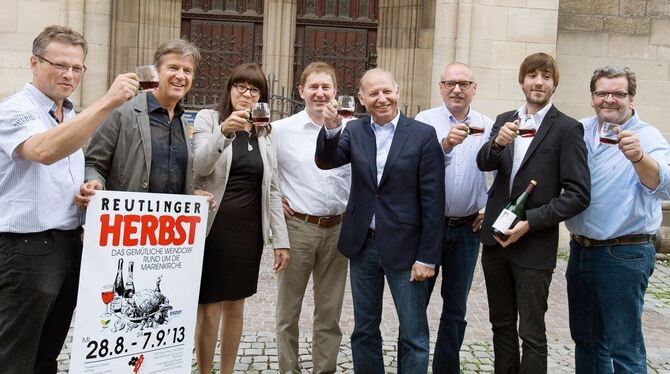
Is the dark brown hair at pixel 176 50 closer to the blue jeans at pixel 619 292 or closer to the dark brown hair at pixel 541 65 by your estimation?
the dark brown hair at pixel 541 65

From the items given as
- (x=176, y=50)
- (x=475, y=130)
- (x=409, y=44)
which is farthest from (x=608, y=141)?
(x=409, y=44)

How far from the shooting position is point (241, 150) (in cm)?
438

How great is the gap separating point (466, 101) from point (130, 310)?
255 cm

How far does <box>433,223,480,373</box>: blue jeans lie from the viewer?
15.2ft

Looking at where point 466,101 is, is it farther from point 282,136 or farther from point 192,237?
point 192,237

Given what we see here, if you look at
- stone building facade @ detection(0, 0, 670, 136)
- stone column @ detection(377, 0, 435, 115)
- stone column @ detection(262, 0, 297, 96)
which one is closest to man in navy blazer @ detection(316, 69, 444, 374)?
stone building facade @ detection(0, 0, 670, 136)

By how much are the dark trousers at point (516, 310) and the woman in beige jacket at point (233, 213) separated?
1.50m

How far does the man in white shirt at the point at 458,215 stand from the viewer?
4621mm

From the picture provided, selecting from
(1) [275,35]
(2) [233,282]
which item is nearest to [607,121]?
(2) [233,282]

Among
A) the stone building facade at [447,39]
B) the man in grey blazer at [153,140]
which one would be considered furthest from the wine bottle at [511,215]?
the stone building facade at [447,39]

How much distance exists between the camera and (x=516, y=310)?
433 cm

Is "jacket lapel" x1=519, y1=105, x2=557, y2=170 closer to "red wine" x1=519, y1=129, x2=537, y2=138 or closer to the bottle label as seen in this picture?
"red wine" x1=519, y1=129, x2=537, y2=138

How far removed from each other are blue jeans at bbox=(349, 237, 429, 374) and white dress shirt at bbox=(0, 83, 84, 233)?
190 centimetres

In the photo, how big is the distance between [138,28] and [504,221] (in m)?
8.80
